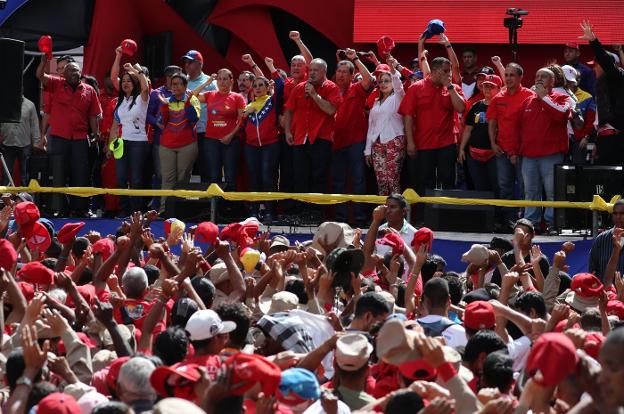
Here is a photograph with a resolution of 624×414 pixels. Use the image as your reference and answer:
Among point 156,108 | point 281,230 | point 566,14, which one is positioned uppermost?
point 566,14

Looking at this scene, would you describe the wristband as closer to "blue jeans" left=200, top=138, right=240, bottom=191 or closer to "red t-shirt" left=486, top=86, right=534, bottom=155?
"red t-shirt" left=486, top=86, right=534, bottom=155

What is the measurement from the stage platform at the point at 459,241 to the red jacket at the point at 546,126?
1064mm

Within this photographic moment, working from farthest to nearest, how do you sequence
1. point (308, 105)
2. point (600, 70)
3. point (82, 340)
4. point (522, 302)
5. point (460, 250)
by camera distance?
point (308, 105)
point (600, 70)
point (460, 250)
point (522, 302)
point (82, 340)

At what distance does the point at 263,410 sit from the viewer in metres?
5.57

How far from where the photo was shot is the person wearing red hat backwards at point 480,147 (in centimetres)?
1556

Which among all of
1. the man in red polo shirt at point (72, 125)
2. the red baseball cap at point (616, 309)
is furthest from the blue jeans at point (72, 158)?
the red baseball cap at point (616, 309)

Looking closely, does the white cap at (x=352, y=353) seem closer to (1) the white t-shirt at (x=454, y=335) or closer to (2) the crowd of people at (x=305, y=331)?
Answer: (2) the crowd of people at (x=305, y=331)

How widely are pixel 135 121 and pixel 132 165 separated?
21.6 inches

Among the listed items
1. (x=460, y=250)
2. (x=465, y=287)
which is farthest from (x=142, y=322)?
(x=460, y=250)

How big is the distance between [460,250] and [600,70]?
2.73 m

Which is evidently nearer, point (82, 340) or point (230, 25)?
point (82, 340)

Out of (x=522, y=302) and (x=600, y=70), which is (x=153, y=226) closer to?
(x=600, y=70)

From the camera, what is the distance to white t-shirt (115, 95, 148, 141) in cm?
1694

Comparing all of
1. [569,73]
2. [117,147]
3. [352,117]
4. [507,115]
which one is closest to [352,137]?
[352,117]
